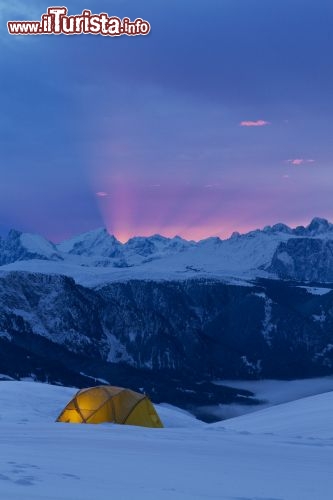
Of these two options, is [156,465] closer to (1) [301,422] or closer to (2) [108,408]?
(1) [301,422]

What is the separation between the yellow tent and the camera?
4228 centimetres

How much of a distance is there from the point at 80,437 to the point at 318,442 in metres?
8.05

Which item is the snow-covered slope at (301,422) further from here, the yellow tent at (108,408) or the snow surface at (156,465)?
the yellow tent at (108,408)

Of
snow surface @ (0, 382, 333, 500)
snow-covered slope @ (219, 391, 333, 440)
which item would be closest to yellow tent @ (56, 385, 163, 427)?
snow-covered slope @ (219, 391, 333, 440)

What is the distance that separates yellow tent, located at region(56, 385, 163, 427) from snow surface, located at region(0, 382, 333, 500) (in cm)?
2160

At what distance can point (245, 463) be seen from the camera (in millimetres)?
14359

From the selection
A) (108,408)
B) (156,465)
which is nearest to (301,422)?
(156,465)

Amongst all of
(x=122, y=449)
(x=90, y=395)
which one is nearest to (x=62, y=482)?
(x=122, y=449)

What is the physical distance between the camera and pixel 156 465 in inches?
516

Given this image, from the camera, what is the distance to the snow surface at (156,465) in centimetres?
1038

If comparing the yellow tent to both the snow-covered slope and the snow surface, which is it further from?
the snow surface

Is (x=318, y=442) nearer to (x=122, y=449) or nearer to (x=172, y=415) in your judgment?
(x=122, y=449)

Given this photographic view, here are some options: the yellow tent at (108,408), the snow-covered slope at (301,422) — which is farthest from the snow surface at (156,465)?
the yellow tent at (108,408)

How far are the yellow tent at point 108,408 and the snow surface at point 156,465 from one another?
70.9 feet
